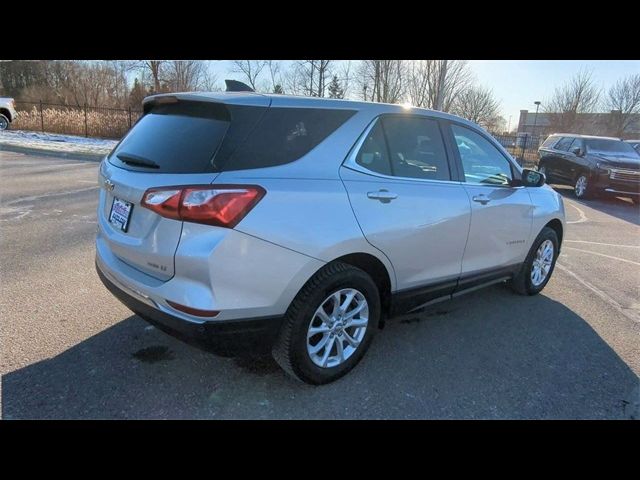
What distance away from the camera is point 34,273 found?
4207mm

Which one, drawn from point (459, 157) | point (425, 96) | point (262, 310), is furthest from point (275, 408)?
point (425, 96)

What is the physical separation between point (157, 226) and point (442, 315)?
8.95 ft

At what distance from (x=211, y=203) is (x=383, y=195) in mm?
1161

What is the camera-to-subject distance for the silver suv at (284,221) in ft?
7.38

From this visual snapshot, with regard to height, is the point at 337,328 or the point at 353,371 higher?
the point at 337,328

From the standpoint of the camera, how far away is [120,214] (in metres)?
2.61

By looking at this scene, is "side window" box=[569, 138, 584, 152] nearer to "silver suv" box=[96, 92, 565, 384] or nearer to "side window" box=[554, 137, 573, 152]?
"side window" box=[554, 137, 573, 152]

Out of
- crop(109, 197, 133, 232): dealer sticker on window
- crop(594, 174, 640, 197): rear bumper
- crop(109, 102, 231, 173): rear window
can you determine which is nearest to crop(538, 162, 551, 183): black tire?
crop(594, 174, 640, 197): rear bumper

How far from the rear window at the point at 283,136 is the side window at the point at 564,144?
1358 centimetres

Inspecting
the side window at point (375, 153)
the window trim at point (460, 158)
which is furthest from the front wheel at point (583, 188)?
the side window at point (375, 153)

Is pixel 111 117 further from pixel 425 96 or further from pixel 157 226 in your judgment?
pixel 157 226

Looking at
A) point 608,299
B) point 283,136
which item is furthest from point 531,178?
point 283,136

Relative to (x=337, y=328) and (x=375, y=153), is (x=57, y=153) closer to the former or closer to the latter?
(x=375, y=153)

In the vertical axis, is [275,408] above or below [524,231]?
below
